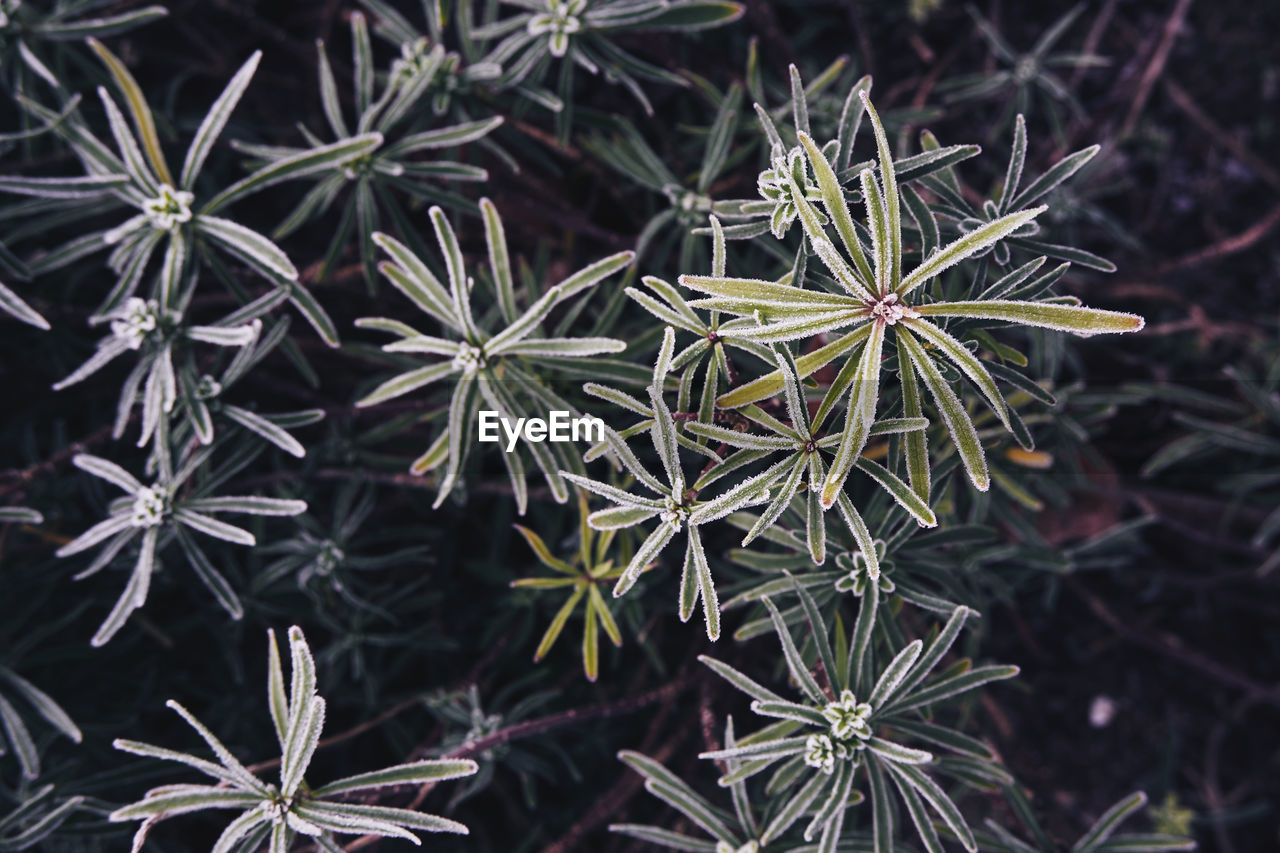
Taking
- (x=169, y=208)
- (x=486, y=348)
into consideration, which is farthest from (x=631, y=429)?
(x=169, y=208)

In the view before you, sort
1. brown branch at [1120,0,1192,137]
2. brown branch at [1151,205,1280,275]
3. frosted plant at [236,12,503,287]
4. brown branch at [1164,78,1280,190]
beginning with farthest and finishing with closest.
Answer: brown branch at [1164,78,1280,190], brown branch at [1120,0,1192,137], brown branch at [1151,205,1280,275], frosted plant at [236,12,503,287]

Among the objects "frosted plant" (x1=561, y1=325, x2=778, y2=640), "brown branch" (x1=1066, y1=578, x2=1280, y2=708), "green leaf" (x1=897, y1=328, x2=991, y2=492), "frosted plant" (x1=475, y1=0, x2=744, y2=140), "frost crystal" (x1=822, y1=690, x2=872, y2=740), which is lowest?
"brown branch" (x1=1066, y1=578, x2=1280, y2=708)

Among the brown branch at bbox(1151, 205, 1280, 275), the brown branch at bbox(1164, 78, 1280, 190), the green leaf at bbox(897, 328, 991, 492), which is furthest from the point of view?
the brown branch at bbox(1164, 78, 1280, 190)

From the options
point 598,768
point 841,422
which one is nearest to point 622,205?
point 841,422

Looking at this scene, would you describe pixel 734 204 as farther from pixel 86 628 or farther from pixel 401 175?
pixel 86 628

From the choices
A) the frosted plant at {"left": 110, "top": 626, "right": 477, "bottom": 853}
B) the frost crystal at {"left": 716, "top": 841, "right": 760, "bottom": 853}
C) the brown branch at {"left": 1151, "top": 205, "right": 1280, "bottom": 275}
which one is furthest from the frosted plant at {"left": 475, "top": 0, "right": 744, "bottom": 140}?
the brown branch at {"left": 1151, "top": 205, "right": 1280, "bottom": 275}

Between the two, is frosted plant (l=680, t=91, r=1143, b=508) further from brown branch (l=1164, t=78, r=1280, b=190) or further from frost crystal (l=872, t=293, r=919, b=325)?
brown branch (l=1164, t=78, r=1280, b=190)

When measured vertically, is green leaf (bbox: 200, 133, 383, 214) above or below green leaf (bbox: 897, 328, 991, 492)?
above

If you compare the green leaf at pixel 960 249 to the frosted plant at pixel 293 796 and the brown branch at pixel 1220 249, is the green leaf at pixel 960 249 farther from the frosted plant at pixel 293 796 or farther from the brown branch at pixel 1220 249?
the brown branch at pixel 1220 249

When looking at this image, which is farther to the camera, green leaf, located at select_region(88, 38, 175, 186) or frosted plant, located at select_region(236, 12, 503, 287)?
frosted plant, located at select_region(236, 12, 503, 287)

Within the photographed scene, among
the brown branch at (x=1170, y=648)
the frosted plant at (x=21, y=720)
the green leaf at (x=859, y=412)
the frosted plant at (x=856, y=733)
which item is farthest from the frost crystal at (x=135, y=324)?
the brown branch at (x=1170, y=648)

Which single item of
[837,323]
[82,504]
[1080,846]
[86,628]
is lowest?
[1080,846]
